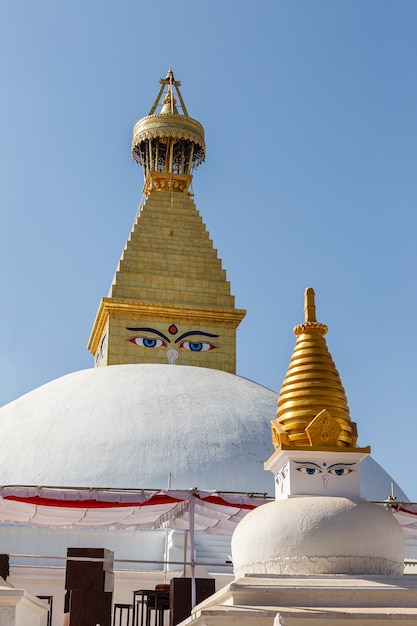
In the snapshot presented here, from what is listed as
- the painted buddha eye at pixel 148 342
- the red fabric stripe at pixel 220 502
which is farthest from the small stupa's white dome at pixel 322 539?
the painted buddha eye at pixel 148 342

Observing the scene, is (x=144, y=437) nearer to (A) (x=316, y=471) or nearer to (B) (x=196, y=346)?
(A) (x=316, y=471)

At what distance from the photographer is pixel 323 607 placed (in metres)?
8.59

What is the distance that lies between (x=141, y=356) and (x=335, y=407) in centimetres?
1451

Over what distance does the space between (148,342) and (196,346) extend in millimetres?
1301

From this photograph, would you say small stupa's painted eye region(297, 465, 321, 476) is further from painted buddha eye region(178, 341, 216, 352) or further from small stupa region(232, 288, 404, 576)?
painted buddha eye region(178, 341, 216, 352)

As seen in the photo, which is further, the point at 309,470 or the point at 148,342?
the point at 148,342

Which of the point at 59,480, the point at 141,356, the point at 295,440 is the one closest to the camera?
the point at 295,440

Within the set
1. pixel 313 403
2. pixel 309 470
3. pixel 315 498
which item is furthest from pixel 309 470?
pixel 313 403

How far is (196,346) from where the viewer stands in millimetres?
25141

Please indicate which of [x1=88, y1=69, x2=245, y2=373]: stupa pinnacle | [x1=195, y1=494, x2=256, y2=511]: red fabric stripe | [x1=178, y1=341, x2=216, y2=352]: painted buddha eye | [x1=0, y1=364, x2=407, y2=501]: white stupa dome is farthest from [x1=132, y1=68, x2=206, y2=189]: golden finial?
[x1=195, y1=494, x2=256, y2=511]: red fabric stripe

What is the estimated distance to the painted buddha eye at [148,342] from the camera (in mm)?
24781

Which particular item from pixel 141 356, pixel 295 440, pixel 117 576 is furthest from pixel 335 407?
pixel 141 356

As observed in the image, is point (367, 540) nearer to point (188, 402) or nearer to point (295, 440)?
point (295, 440)

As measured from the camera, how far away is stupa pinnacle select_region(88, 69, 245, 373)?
24.9 meters
